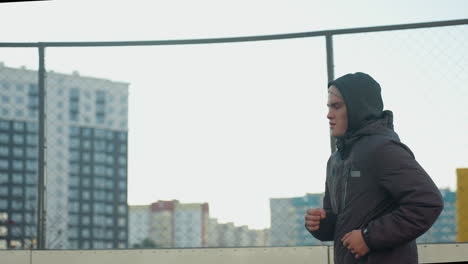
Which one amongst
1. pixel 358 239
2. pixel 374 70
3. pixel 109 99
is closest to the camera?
pixel 358 239

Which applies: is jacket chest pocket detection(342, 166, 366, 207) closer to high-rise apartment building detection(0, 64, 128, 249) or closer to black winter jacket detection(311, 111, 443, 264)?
black winter jacket detection(311, 111, 443, 264)

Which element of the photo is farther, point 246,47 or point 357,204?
point 246,47

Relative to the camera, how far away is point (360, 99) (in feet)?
7.06

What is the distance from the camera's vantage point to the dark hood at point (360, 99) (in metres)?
2.14

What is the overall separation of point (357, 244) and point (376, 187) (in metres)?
0.19

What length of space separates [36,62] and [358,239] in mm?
3237

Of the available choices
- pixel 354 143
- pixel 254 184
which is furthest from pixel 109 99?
pixel 354 143

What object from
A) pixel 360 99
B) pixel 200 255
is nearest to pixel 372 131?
pixel 360 99

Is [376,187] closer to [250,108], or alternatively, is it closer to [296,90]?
[296,90]

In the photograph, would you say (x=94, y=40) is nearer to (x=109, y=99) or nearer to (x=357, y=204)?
(x=357, y=204)

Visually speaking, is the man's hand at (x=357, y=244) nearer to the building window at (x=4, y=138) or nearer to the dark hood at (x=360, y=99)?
the dark hood at (x=360, y=99)

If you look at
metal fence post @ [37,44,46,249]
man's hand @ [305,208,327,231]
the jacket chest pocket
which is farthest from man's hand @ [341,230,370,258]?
metal fence post @ [37,44,46,249]

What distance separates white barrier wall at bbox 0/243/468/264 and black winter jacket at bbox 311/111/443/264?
193 centimetres

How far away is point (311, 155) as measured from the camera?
515cm
